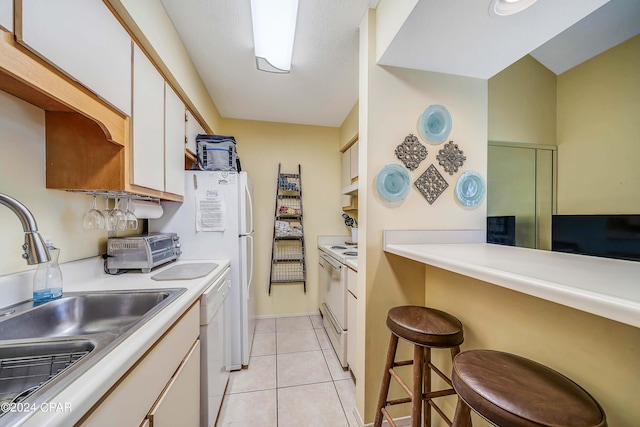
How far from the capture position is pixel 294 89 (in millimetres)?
2223

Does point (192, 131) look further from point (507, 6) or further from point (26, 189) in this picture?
point (507, 6)

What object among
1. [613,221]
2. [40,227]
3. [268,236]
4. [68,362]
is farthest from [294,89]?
[613,221]

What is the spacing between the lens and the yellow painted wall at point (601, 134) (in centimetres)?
147

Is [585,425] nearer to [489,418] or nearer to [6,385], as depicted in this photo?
[489,418]

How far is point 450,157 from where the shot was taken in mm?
1440

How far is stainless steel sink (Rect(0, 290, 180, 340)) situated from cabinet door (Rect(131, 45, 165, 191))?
566mm

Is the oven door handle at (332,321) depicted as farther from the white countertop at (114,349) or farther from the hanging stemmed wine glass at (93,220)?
the hanging stemmed wine glass at (93,220)

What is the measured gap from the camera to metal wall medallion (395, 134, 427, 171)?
1394 millimetres

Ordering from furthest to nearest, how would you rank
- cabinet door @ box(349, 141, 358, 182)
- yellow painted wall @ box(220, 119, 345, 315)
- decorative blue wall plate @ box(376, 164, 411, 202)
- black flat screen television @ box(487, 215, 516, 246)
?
yellow painted wall @ box(220, 119, 345, 315)
cabinet door @ box(349, 141, 358, 182)
black flat screen television @ box(487, 215, 516, 246)
decorative blue wall plate @ box(376, 164, 411, 202)

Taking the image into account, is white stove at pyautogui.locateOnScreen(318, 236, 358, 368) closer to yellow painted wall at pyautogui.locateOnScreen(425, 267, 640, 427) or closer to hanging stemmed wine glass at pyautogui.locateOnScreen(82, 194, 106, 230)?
yellow painted wall at pyautogui.locateOnScreen(425, 267, 640, 427)

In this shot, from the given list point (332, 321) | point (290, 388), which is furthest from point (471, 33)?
point (290, 388)

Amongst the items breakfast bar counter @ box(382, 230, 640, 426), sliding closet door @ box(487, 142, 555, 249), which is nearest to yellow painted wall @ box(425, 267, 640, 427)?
breakfast bar counter @ box(382, 230, 640, 426)

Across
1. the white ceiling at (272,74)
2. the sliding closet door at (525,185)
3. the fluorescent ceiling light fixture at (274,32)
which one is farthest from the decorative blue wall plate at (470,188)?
the fluorescent ceiling light fixture at (274,32)

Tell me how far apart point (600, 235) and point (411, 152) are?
1.21 metres
